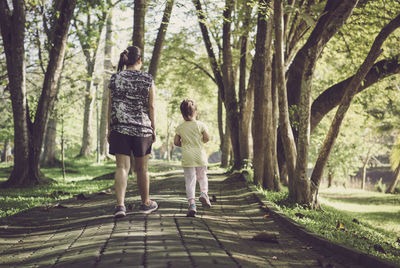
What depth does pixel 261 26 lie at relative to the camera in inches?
444

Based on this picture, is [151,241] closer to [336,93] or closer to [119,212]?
[119,212]

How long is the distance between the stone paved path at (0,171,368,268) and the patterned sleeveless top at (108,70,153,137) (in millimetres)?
1280

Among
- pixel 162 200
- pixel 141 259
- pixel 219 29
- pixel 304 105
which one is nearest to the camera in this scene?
pixel 141 259

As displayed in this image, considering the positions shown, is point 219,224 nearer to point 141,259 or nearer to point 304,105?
point 141,259

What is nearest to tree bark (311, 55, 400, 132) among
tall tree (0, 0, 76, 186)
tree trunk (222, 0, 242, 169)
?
tree trunk (222, 0, 242, 169)

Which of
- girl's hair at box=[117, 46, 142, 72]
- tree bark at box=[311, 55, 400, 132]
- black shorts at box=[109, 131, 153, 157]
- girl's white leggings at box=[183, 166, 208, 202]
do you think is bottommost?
girl's white leggings at box=[183, 166, 208, 202]

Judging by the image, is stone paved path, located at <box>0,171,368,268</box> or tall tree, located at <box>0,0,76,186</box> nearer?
stone paved path, located at <box>0,171,368,268</box>

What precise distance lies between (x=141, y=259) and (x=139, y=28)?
37.7 feet

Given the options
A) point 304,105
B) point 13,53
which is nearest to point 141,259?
point 304,105

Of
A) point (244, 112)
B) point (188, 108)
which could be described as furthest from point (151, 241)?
point (244, 112)

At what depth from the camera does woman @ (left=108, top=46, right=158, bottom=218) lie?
5848 mm

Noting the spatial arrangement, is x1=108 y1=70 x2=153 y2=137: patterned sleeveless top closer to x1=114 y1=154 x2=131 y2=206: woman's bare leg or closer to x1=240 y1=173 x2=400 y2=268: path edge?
x1=114 y1=154 x2=131 y2=206: woman's bare leg

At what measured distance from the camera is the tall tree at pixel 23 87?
37.6 ft

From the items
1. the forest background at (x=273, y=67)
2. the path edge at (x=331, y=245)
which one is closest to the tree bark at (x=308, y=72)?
the forest background at (x=273, y=67)
